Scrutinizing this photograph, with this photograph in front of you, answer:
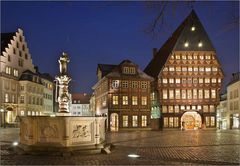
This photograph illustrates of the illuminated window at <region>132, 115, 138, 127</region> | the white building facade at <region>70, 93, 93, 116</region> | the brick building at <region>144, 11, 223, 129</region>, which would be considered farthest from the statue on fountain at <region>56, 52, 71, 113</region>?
the white building facade at <region>70, 93, 93, 116</region>

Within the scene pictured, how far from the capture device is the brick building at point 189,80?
180 feet

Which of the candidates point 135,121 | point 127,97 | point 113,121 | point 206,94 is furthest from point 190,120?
point 113,121

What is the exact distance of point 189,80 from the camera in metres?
55.4

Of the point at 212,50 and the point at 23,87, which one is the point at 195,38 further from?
the point at 23,87

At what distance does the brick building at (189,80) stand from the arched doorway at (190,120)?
2.57 feet

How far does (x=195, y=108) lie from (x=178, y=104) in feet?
9.02

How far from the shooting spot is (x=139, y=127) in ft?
159

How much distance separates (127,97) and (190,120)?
13.5 metres

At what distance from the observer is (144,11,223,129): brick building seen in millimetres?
54938

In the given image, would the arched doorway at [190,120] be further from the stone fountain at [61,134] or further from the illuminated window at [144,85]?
the stone fountain at [61,134]

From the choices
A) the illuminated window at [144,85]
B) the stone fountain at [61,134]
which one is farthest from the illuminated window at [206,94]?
the stone fountain at [61,134]

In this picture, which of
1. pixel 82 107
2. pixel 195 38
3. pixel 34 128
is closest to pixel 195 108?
pixel 195 38

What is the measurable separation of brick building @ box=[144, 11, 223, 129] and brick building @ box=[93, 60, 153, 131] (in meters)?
5.68

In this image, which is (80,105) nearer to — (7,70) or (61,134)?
(7,70)
